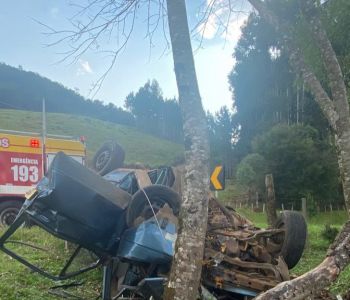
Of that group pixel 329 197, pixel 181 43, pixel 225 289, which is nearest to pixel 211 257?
pixel 225 289

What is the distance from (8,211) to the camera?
11.5m

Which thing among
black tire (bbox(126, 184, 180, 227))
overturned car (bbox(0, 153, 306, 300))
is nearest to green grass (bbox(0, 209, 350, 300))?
overturned car (bbox(0, 153, 306, 300))

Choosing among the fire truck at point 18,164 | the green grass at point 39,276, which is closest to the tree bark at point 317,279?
the green grass at point 39,276

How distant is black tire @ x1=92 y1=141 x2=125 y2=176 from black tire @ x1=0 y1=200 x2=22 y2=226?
4272 mm

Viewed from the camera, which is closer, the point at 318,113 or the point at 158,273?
the point at 158,273

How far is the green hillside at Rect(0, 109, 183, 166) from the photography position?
151 ft

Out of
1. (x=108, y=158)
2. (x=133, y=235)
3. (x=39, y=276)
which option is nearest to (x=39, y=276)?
(x=39, y=276)

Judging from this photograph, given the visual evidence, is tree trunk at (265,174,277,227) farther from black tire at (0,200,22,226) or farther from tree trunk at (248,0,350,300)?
black tire at (0,200,22,226)

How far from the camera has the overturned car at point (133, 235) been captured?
474 cm

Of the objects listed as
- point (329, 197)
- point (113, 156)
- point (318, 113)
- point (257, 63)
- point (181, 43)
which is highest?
point (257, 63)

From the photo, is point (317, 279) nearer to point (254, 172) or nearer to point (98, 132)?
point (254, 172)

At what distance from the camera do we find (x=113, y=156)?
307 inches

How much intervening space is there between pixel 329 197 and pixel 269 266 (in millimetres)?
23586

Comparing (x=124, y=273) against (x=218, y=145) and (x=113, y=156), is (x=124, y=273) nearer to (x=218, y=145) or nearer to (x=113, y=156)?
(x=113, y=156)
